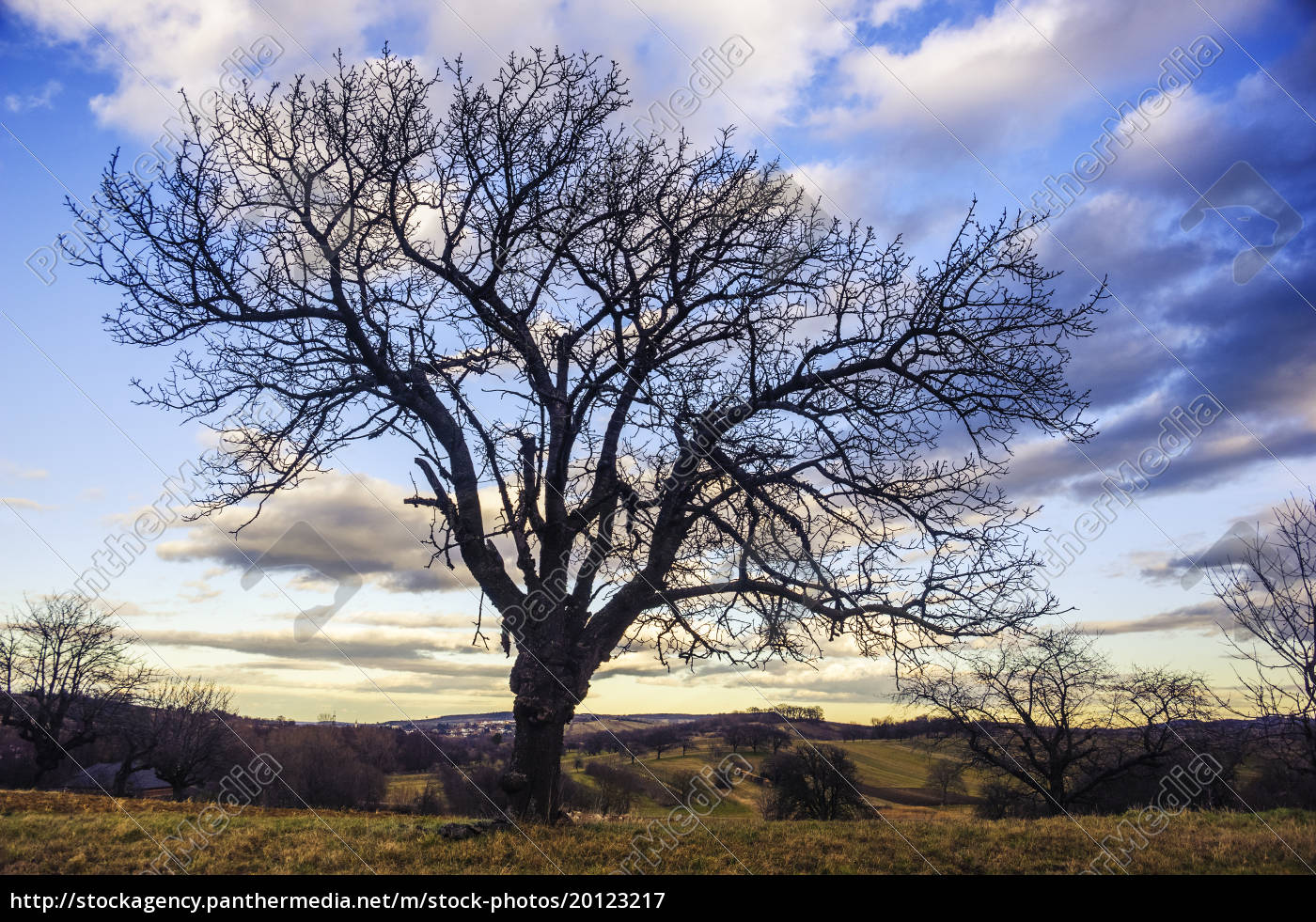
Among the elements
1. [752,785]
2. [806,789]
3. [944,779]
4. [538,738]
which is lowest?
[752,785]

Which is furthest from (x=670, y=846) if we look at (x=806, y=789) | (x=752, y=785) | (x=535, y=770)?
(x=752, y=785)

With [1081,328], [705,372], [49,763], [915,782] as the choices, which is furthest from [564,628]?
[915,782]

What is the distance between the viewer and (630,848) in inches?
329

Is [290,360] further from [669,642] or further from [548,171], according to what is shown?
[669,642]

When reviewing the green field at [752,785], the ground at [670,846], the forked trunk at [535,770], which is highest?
the forked trunk at [535,770]

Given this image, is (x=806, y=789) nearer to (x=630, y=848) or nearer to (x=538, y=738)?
(x=538, y=738)

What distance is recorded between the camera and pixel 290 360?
11.3 m

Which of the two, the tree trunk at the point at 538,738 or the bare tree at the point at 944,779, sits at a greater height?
the tree trunk at the point at 538,738

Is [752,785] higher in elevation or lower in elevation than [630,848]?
lower

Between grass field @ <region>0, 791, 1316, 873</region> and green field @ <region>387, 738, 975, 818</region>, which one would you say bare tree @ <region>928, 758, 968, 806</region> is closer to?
green field @ <region>387, 738, 975, 818</region>

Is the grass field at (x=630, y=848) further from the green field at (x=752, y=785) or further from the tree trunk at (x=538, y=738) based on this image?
the green field at (x=752, y=785)

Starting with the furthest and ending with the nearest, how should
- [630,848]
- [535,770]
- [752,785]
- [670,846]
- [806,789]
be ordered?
[752,785] < [806,789] < [535,770] < [670,846] < [630,848]

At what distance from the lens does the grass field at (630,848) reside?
7.90m

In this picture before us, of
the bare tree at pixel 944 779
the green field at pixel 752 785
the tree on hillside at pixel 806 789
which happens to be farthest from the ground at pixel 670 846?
the bare tree at pixel 944 779
